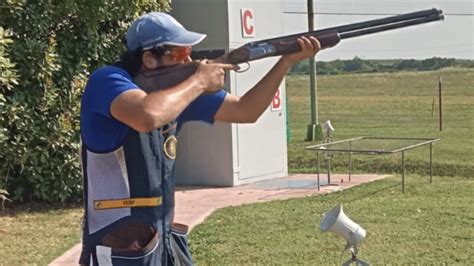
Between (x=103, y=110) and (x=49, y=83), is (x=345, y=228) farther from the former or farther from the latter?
(x=49, y=83)

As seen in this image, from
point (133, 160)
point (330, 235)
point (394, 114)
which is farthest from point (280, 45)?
point (394, 114)

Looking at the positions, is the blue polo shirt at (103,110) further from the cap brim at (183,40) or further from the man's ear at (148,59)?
the cap brim at (183,40)

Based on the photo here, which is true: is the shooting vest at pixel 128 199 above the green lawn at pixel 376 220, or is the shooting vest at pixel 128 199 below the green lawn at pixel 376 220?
above

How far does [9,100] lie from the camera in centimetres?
897

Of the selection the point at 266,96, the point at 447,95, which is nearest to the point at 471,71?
the point at 447,95

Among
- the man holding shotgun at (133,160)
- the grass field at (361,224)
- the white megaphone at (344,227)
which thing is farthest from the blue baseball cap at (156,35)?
the grass field at (361,224)

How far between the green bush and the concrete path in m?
1.44

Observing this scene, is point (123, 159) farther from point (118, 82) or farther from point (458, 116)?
point (458, 116)

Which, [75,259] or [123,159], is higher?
[123,159]

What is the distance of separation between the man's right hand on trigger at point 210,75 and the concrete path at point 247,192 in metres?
5.46

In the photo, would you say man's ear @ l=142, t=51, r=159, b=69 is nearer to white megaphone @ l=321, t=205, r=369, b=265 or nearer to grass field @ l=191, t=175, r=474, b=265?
white megaphone @ l=321, t=205, r=369, b=265

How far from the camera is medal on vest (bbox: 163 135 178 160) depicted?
3197mm

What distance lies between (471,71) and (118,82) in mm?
45381

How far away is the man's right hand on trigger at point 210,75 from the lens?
10.1 ft
